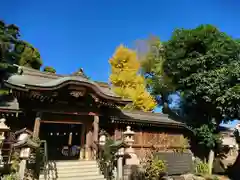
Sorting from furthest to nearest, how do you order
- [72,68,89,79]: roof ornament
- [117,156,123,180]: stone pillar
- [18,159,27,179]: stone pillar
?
1. [72,68,89,79]: roof ornament
2. [117,156,123,180]: stone pillar
3. [18,159,27,179]: stone pillar

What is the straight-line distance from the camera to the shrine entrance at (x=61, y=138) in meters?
16.4

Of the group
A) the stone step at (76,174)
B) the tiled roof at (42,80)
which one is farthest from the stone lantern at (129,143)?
the stone step at (76,174)

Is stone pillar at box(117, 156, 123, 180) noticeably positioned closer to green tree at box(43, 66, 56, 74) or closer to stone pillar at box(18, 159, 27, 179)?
stone pillar at box(18, 159, 27, 179)

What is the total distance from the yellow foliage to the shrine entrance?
31.8ft

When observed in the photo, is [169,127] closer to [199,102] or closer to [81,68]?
[199,102]

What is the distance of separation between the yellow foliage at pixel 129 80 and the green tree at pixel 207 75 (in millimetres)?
7541

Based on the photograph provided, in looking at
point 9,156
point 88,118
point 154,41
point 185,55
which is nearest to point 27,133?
point 9,156

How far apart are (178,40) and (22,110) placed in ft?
45.0

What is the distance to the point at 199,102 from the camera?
1838 centimetres

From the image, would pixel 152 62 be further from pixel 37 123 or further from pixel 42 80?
pixel 37 123

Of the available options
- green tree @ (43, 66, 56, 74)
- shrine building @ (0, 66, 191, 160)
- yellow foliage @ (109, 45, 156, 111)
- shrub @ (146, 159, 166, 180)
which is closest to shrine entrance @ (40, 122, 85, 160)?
shrine building @ (0, 66, 191, 160)

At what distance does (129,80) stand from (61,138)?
485 inches

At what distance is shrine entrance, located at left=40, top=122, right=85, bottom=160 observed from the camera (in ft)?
53.8

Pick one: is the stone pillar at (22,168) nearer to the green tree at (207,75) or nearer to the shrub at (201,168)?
the shrub at (201,168)
